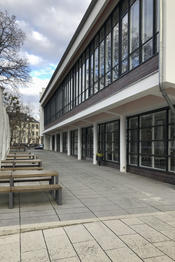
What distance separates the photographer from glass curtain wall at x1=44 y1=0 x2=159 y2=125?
8188mm

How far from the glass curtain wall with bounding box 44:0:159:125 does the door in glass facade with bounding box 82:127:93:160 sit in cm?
296

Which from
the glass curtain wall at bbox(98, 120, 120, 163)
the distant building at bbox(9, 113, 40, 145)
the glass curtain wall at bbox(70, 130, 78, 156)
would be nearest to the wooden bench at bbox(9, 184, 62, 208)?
the glass curtain wall at bbox(98, 120, 120, 163)

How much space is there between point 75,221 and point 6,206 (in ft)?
6.33

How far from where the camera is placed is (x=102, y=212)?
506cm

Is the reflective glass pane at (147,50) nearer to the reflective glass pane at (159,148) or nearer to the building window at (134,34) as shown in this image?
the building window at (134,34)

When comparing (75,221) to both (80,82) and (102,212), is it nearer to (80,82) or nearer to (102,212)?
(102,212)

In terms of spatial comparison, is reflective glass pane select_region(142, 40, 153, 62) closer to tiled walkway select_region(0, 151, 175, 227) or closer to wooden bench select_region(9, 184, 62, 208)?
→ tiled walkway select_region(0, 151, 175, 227)

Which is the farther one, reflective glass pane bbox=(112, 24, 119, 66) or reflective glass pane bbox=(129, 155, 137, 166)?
reflective glass pane bbox=(129, 155, 137, 166)

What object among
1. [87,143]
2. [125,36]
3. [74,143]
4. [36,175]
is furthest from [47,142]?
[36,175]

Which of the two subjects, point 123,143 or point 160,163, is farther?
point 123,143

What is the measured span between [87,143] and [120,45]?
10.1 metres

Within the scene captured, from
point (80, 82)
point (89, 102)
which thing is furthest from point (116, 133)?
point (80, 82)

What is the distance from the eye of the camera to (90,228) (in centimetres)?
407

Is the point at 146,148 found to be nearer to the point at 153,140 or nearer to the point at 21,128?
the point at 153,140
